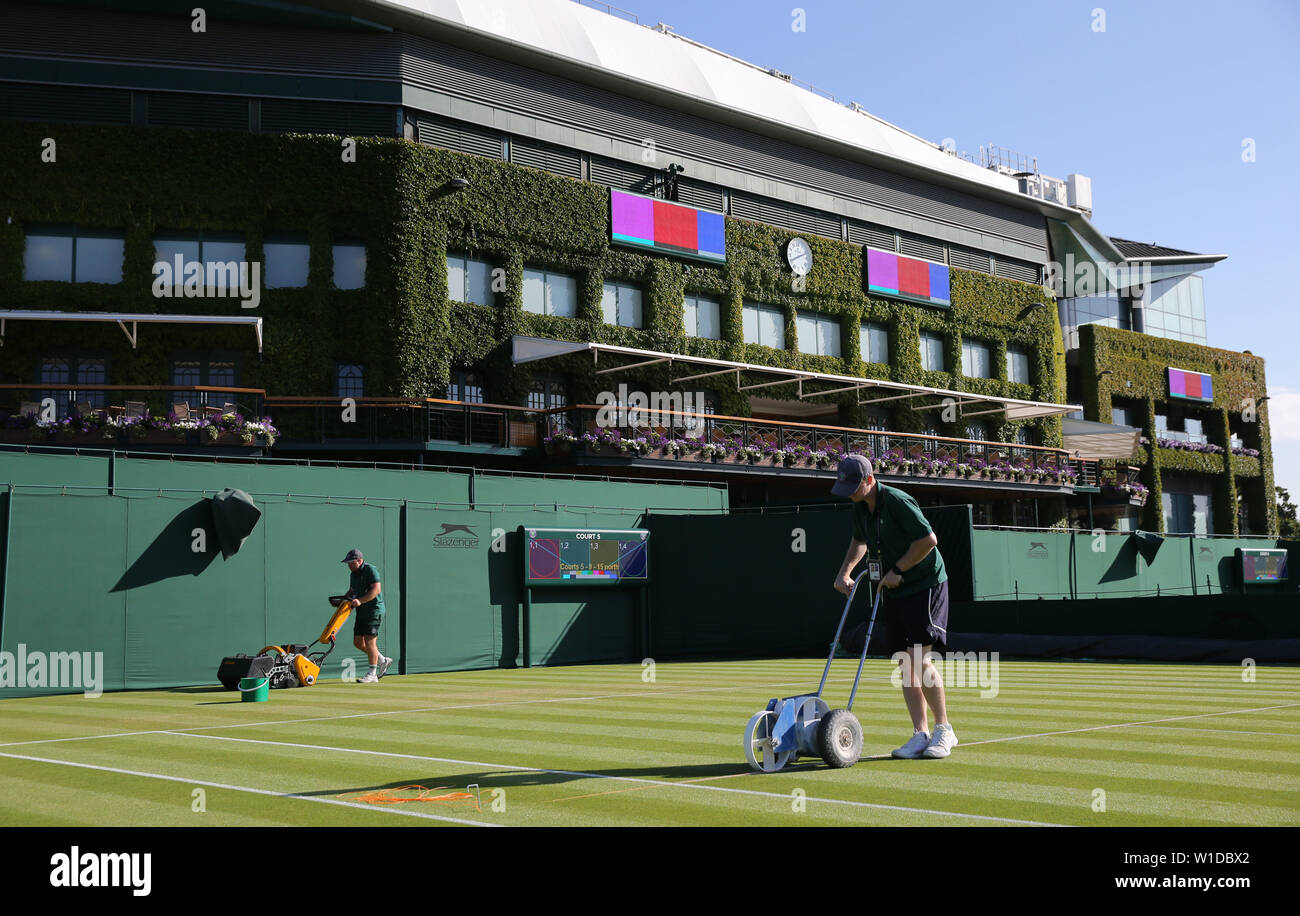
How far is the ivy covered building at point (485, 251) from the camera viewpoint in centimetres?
3291

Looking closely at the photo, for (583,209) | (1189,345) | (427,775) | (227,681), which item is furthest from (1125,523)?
(427,775)

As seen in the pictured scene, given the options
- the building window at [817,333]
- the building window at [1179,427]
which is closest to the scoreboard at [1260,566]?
the building window at [1179,427]

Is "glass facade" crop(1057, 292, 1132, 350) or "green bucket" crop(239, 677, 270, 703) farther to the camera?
"glass facade" crop(1057, 292, 1132, 350)

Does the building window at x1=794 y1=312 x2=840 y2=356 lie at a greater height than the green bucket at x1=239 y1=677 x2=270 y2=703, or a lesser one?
greater

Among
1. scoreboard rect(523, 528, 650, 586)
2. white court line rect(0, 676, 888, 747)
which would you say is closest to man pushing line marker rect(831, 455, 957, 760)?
white court line rect(0, 676, 888, 747)

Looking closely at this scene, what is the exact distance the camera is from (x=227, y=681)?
17.7 metres

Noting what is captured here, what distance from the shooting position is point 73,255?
108 feet

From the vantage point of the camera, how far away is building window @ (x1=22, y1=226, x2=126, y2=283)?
32.6 metres

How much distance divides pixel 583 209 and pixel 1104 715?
29420 mm

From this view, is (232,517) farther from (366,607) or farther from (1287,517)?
(1287,517)

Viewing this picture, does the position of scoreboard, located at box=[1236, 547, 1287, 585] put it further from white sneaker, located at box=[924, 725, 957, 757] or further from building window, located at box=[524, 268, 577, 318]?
white sneaker, located at box=[924, 725, 957, 757]

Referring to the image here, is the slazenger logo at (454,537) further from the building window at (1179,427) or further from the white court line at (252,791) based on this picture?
the building window at (1179,427)
